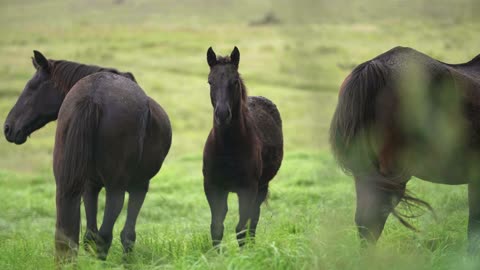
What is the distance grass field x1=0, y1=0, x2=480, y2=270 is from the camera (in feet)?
5.78

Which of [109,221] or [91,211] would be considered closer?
[109,221]

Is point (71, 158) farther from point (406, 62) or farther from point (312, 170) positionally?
point (312, 170)

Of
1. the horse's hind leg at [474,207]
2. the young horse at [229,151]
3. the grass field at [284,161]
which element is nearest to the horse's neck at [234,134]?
the young horse at [229,151]

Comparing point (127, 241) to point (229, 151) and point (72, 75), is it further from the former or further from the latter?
point (72, 75)

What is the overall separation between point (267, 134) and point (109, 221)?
2.40 metres

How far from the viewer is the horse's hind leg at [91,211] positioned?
16.6 ft

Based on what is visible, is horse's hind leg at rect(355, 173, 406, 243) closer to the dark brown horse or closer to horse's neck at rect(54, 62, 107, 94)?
the dark brown horse

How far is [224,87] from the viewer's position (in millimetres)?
5273

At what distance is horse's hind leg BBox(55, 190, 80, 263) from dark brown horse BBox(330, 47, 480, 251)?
203cm

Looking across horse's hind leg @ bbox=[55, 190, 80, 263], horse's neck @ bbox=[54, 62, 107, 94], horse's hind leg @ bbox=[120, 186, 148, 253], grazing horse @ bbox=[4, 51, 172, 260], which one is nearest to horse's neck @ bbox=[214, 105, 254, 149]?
grazing horse @ bbox=[4, 51, 172, 260]

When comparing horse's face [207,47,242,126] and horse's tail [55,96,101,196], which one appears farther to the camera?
horse's face [207,47,242,126]

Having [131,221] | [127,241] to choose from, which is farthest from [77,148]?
[131,221]

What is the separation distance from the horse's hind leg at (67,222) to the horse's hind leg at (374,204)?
A: 2122mm

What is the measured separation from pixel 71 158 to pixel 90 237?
89 centimetres
